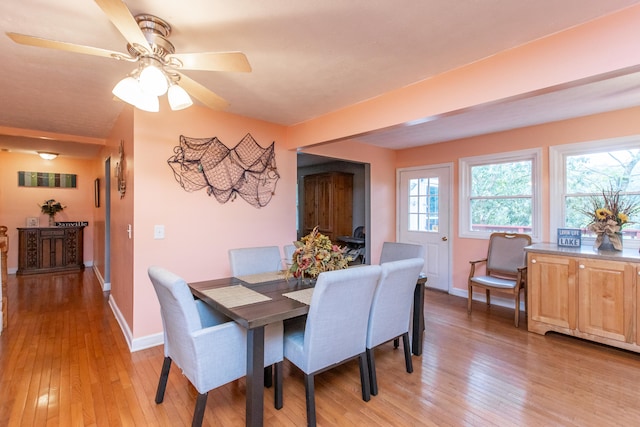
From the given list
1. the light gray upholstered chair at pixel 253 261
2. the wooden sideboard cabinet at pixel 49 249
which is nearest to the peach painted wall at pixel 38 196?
the wooden sideboard cabinet at pixel 49 249

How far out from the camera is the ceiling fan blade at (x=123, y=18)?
1174 millimetres

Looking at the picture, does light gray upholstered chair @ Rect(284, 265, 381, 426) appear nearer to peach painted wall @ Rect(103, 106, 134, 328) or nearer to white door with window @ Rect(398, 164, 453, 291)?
peach painted wall @ Rect(103, 106, 134, 328)

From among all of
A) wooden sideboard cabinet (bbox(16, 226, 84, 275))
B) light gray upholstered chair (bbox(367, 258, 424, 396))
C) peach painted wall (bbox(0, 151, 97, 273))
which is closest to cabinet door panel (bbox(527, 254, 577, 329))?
light gray upholstered chair (bbox(367, 258, 424, 396))

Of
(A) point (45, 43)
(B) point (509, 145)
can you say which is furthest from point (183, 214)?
(B) point (509, 145)

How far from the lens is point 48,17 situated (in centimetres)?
164

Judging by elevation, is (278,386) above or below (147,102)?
below

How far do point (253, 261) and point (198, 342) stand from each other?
4.02 feet

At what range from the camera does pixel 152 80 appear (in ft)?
5.20

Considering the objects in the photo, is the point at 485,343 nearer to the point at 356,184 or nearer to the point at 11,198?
the point at 356,184

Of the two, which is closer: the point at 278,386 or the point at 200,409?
the point at 200,409

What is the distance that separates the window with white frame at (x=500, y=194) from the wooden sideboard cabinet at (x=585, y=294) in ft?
2.44

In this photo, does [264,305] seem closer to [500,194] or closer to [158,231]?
[158,231]

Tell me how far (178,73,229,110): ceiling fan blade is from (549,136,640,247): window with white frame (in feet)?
12.3

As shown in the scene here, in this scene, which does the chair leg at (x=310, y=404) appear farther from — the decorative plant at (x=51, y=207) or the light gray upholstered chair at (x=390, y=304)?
the decorative plant at (x=51, y=207)
